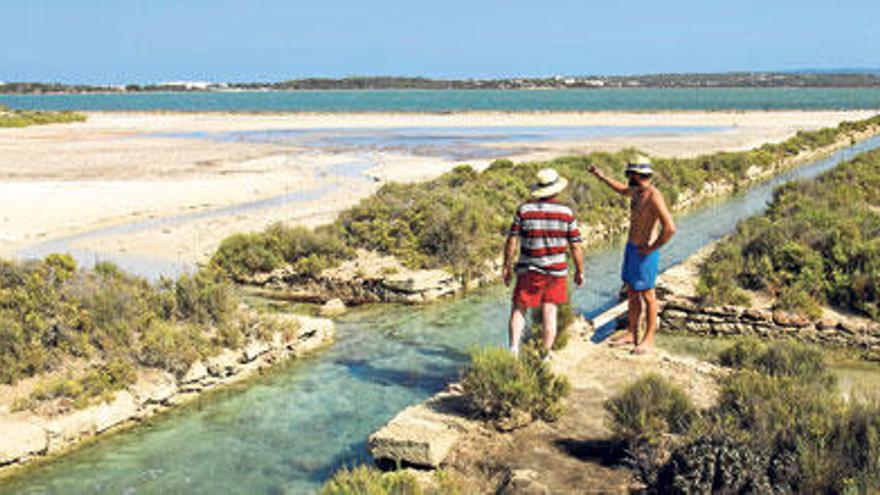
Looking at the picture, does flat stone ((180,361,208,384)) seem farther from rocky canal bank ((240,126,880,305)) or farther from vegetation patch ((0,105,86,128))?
vegetation patch ((0,105,86,128))

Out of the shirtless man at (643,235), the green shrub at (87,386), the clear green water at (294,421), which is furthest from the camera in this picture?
the green shrub at (87,386)

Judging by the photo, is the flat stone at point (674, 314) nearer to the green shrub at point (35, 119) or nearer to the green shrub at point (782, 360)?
the green shrub at point (782, 360)

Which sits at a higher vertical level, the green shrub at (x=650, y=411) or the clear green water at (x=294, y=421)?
the green shrub at (x=650, y=411)

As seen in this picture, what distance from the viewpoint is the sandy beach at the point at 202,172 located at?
19.7 m

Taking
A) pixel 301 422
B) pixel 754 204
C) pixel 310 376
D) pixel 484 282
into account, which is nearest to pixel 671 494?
pixel 301 422

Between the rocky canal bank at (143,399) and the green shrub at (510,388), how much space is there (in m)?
4.03

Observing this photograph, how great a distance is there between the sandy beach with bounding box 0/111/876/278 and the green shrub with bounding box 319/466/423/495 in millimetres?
11975

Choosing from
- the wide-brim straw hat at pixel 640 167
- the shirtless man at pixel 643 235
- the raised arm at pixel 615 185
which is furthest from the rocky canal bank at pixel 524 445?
the wide-brim straw hat at pixel 640 167

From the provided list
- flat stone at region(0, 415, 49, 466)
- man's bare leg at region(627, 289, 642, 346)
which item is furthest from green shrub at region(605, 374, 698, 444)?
flat stone at region(0, 415, 49, 466)

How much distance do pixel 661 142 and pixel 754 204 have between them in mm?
23605

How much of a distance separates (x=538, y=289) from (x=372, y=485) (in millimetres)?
3206

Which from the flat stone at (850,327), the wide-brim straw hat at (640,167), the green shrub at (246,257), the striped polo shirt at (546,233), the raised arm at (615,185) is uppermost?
the wide-brim straw hat at (640,167)

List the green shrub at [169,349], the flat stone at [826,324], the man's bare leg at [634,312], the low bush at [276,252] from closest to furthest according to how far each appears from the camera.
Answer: the man's bare leg at [634,312] → the green shrub at [169,349] → the flat stone at [826,324] → the low bush at [276,252]

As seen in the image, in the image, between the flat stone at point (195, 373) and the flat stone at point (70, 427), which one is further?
the flat stone at point (195, 373)
